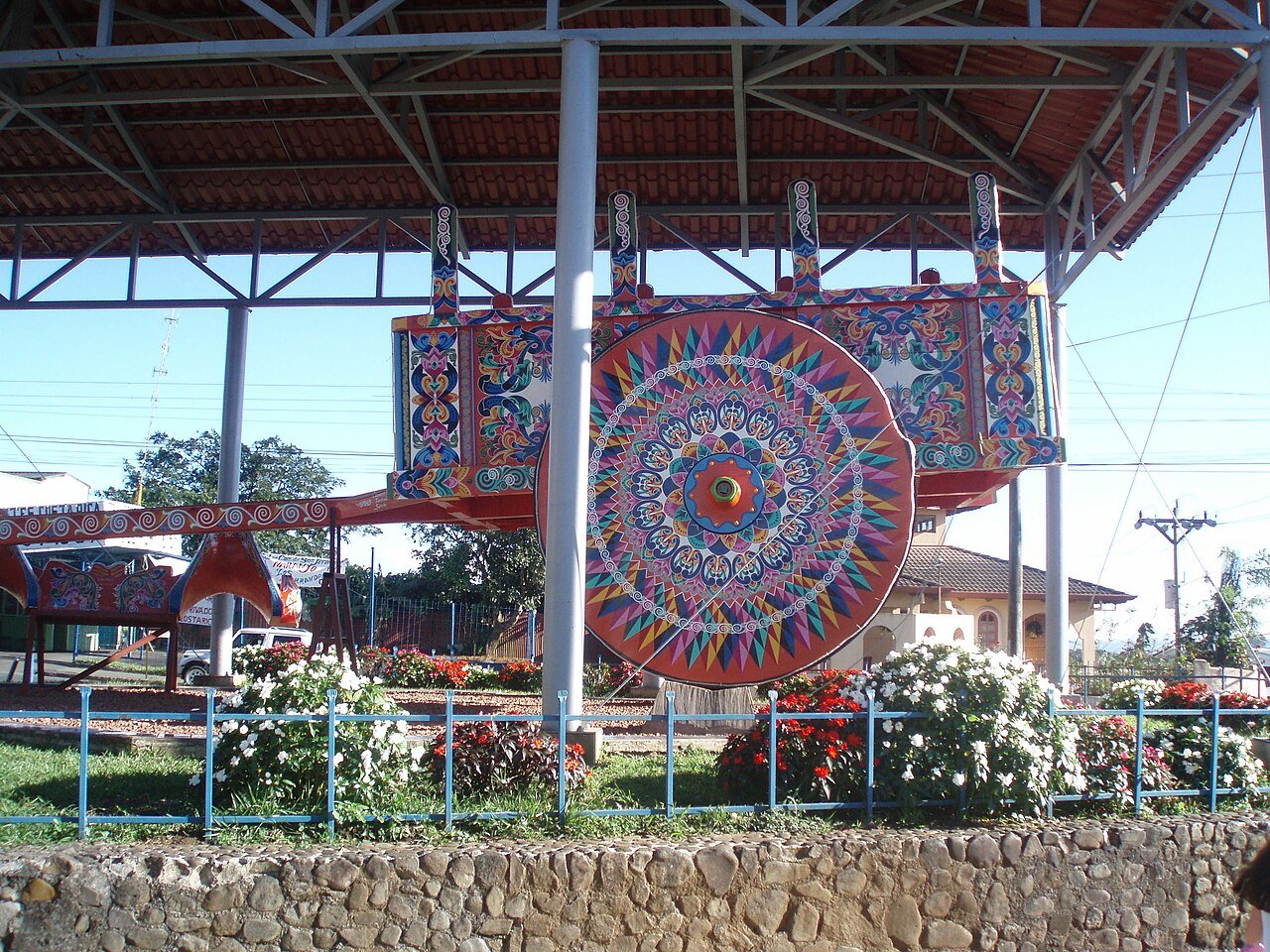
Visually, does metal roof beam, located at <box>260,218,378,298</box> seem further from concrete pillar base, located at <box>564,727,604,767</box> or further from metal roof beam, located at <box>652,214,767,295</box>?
concrete pillar base, located at <box>564,727,604,767</box>

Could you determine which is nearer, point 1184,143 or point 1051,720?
point 1051,720

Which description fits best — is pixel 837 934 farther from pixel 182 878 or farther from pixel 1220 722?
pixel 1220 722

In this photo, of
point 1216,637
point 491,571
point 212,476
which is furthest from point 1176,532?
point 212,476

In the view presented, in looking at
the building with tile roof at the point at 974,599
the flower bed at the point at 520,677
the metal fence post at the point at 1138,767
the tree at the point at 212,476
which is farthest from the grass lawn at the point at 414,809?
the tree at the point at 212,476

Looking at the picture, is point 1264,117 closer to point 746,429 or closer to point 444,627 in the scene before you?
point 746,429

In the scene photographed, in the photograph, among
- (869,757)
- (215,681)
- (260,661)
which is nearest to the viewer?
(869,757)

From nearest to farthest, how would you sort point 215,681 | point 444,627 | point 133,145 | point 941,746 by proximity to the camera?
1. point 941,746
2. point 133,145
3. point 215,681
4. point 444,627

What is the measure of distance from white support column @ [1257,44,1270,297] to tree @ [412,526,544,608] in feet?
75.9

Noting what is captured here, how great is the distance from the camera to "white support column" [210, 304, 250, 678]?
15664 mm

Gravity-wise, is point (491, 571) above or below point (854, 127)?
below

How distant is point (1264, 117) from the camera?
29.0ft

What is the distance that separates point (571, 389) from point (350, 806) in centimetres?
338

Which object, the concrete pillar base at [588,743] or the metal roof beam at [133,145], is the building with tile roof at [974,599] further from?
the concrete pillar base at [588,743]

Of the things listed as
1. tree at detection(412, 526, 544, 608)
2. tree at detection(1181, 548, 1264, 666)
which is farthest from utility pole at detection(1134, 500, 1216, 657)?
tree at detection(412, 526, 544, 608)
